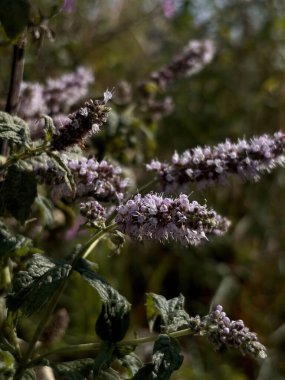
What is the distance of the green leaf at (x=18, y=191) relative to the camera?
1.14 meters

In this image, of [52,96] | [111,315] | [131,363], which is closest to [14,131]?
[111,315]

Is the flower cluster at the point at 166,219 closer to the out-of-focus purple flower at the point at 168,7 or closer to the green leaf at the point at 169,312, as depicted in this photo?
the green leaf at the point at 169,312

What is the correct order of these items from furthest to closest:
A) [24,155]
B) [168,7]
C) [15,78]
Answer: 1. [168,7]
2. [15,78]
3. [24,155]

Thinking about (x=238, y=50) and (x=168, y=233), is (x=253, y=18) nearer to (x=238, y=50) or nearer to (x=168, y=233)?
(x=238, y=50)

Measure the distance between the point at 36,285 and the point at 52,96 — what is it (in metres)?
0.76

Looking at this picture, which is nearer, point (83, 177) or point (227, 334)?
point (227, 334)

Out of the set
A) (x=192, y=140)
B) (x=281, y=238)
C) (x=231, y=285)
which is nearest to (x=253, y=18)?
(x=192, y=140)

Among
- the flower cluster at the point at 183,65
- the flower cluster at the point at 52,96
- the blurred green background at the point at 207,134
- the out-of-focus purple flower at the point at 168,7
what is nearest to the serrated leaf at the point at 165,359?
the flower cluster at the point at 52,96

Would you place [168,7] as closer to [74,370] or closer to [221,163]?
[221,163]

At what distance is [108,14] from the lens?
3.69 meters

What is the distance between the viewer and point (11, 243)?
1.17 meters

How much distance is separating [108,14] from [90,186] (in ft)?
8.66

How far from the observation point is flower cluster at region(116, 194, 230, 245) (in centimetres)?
105

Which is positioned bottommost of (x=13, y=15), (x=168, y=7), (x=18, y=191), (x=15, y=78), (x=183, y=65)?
(x=18, y=191)
